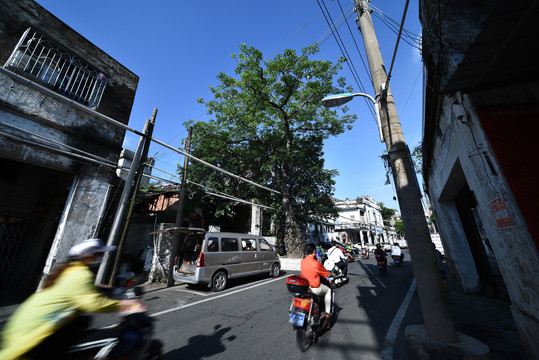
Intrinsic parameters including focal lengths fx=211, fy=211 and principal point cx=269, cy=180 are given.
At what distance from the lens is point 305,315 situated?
3.46 metres

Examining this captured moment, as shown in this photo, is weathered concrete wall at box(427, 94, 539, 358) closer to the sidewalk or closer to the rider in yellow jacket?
the sidewalk

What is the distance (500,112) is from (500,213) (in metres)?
1.46

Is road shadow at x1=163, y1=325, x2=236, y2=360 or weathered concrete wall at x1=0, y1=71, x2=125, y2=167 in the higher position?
weathered concrete wall at x1=0, y1=71, x2=125, y2=167

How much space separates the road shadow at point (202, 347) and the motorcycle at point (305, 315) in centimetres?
121

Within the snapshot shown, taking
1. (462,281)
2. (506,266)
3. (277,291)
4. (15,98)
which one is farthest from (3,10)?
(462,281)

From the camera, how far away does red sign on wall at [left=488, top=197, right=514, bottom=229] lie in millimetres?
2916

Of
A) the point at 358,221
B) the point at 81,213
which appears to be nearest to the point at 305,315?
the point at 81,213

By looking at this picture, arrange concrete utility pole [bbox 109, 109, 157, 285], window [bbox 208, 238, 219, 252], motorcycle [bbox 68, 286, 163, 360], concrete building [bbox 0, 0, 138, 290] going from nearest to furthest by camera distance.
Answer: motorcycle [bbox 68, 286, 163, 360] < concrete building [bbox 0, 0, 138, 290] < concrete utility pole [bbox 109, 109, 157, 285] < window [bbox 208, 238, 219, 252]

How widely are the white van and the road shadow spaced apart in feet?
10.9

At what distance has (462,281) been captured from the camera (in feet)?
21.7

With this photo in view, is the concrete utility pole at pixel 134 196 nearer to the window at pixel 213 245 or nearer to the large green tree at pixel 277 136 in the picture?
the window at pixel 213 245

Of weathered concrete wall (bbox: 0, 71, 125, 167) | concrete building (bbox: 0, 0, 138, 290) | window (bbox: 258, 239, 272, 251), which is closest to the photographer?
weathered concrete wall (bbox: 0, 71, 125, 167)

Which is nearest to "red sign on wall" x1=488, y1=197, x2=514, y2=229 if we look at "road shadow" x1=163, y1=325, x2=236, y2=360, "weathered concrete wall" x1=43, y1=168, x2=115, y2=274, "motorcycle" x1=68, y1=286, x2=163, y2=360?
"road shadow" x1=163, y1=325, x2=236, y2=360

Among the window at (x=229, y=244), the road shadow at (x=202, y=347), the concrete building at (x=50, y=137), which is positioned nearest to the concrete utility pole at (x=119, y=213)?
the concrete building at (x=50, y=137)
